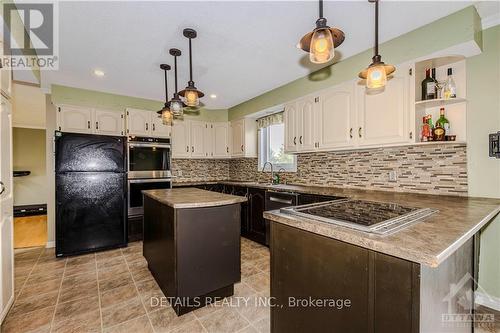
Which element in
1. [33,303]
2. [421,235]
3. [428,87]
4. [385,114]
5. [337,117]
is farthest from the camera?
[337,117]

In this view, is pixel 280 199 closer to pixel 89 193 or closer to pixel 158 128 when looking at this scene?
pixel 158 128

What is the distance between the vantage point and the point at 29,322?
1.84 metres

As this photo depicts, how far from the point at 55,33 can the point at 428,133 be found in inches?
144

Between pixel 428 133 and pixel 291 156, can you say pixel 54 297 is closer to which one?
pixel 291 156

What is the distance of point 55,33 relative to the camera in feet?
6.95

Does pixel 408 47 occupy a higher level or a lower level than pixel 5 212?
higher

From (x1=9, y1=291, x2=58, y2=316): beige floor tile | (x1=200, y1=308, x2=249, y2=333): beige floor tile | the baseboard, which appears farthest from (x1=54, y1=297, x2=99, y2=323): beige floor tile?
the baseboard

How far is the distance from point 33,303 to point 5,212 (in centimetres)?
94

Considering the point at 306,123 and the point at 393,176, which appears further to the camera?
the point at 306,123

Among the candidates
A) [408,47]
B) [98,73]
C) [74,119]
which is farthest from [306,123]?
[74,119]

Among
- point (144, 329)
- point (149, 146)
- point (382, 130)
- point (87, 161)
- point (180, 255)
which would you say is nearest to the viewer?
point (144, 329)

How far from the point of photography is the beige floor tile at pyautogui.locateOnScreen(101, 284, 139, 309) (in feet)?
6.91

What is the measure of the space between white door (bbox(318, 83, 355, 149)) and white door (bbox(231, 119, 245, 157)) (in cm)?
191

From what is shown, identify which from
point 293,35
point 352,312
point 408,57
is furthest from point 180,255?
point 408,57
